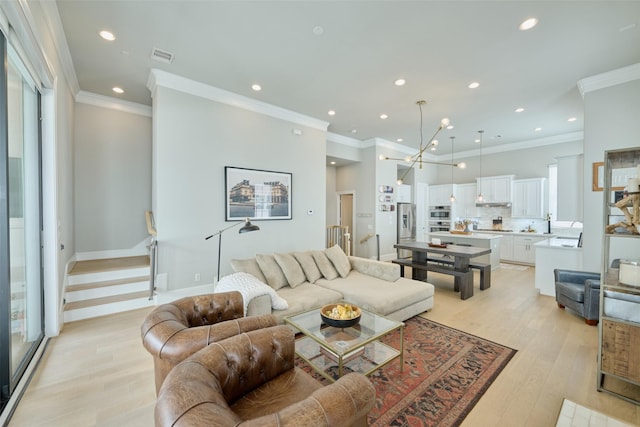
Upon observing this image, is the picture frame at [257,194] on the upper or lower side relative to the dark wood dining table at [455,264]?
upper

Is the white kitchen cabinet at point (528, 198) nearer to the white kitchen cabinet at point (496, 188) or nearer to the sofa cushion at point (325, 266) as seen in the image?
the white kitchen cabinet at point (496, 188)

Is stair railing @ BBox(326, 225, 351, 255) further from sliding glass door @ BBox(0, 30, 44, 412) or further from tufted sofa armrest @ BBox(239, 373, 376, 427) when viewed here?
tufted sofa armrest @ BBox(239, 373, 376, 427)

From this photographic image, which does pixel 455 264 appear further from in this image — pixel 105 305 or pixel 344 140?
pixel 105 305

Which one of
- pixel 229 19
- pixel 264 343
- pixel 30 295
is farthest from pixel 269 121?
pixel 264 343

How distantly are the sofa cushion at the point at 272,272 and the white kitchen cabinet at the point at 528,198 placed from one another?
24.1ft

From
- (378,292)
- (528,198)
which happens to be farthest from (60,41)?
A: (528,198)

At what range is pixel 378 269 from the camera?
13.2ft

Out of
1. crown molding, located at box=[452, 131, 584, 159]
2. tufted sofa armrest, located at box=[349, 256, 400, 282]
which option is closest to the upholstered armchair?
tufted sofa armrest, located at box=[349, 256, 400, 282]

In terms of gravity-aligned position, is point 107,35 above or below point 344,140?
above

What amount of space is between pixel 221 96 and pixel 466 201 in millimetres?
7865

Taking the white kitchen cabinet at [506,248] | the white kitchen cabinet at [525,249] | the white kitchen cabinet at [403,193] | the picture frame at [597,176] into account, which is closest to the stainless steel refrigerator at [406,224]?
the white kitchen cabinet at [403,193]

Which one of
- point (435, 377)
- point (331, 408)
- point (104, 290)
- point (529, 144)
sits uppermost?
point (529, 144)

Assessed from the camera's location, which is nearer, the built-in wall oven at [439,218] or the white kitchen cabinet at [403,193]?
the white kitchen cabinet at [403,193]

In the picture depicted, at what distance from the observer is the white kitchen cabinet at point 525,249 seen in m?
6.90
